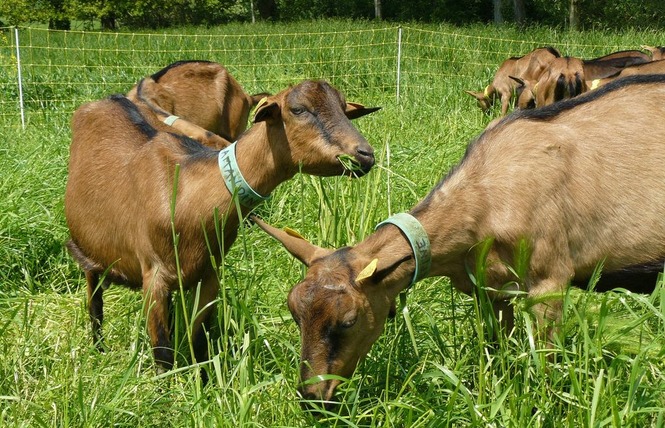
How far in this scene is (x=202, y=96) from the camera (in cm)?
925

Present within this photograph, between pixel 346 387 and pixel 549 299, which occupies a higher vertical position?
pixel 549 299

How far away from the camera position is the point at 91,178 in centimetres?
524

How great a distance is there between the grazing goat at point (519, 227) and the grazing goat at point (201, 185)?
69 centimetres

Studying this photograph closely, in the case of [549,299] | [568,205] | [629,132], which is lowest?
[549,299]

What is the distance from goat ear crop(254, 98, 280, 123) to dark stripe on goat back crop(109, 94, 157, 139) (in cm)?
87

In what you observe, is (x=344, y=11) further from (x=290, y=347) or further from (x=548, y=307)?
(x=290, y=347)

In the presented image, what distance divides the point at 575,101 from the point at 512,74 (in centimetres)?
909

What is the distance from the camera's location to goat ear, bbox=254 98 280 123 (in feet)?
15.0

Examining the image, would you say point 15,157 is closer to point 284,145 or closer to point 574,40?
point 284,145

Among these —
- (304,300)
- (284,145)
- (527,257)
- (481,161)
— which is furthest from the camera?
(284,145)

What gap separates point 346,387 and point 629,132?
1.85m

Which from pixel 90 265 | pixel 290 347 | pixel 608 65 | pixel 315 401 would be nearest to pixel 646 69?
pixel 608 65

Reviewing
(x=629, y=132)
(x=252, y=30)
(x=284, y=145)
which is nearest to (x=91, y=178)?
(x=284, y=145)

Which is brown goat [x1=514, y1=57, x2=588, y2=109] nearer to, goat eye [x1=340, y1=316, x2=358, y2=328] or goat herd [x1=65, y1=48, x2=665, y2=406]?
goat herd [x1=65, y1=48, x2=665, y2=406]
